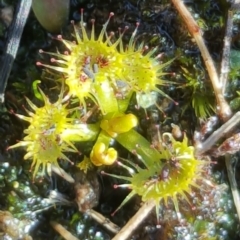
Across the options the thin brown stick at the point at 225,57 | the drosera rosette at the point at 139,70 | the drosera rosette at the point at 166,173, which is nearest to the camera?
the drosera rosette at the point at 166,173

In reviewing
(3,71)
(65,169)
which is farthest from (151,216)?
(3,71)

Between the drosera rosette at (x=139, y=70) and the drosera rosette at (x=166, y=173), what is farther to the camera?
the drosera rosette at (x=139, y=70)

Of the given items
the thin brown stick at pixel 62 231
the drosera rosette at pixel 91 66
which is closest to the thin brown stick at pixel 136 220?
the thin brown stick at pixel 62 231

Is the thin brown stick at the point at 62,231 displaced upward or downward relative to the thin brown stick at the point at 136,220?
downward

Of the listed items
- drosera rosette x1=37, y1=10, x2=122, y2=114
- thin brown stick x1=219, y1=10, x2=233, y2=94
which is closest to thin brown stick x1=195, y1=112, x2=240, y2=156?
thin brown stick x1=219, y1=10, x2=233, y2=94

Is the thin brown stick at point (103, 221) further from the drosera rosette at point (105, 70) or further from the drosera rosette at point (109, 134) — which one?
the drosera rosette at point (105, 70)

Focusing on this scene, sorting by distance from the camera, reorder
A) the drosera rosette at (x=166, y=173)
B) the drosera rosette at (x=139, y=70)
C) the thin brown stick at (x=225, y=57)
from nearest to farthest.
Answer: the drosera rosette at (x=166, y=173) < the drosera rosette at (x=139, y=70) < the thin brown stick at (x=225, y=57)

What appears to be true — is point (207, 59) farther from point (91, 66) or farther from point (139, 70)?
point (91, 66)

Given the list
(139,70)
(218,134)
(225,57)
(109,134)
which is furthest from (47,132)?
(225,57)
